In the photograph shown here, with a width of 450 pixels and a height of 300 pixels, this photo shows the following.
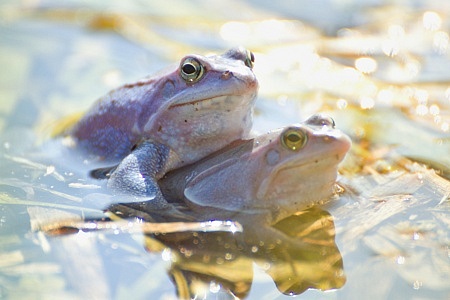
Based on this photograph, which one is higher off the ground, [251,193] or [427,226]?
[251,193]

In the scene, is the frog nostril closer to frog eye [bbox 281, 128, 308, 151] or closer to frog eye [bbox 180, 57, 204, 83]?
frog eye [bbox 180, 57, 204, 83]

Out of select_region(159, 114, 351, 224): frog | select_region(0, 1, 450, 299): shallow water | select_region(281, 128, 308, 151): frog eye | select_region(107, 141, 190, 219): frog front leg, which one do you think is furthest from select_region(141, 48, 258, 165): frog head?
select_region(0, 1, 450, 299): shallow water

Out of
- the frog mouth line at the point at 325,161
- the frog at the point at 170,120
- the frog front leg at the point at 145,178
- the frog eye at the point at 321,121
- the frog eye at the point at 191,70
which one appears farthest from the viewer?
the frog eye at the point at 191,70

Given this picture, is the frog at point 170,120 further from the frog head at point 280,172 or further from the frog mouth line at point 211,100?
the frog head at point 280,172

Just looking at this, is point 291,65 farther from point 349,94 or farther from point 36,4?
point 36,4

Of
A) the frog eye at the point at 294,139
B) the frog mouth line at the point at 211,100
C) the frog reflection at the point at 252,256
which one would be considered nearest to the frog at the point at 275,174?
the frog eye at the point at 294,139

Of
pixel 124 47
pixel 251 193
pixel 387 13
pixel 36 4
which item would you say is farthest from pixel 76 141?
pixel 387 13

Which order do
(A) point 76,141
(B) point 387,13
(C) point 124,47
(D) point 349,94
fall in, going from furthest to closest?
(B) point 387,13 → (C) point 124,47 → (D) point 349,94 → (A) point 76,141

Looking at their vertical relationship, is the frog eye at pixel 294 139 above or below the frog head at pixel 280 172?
above
